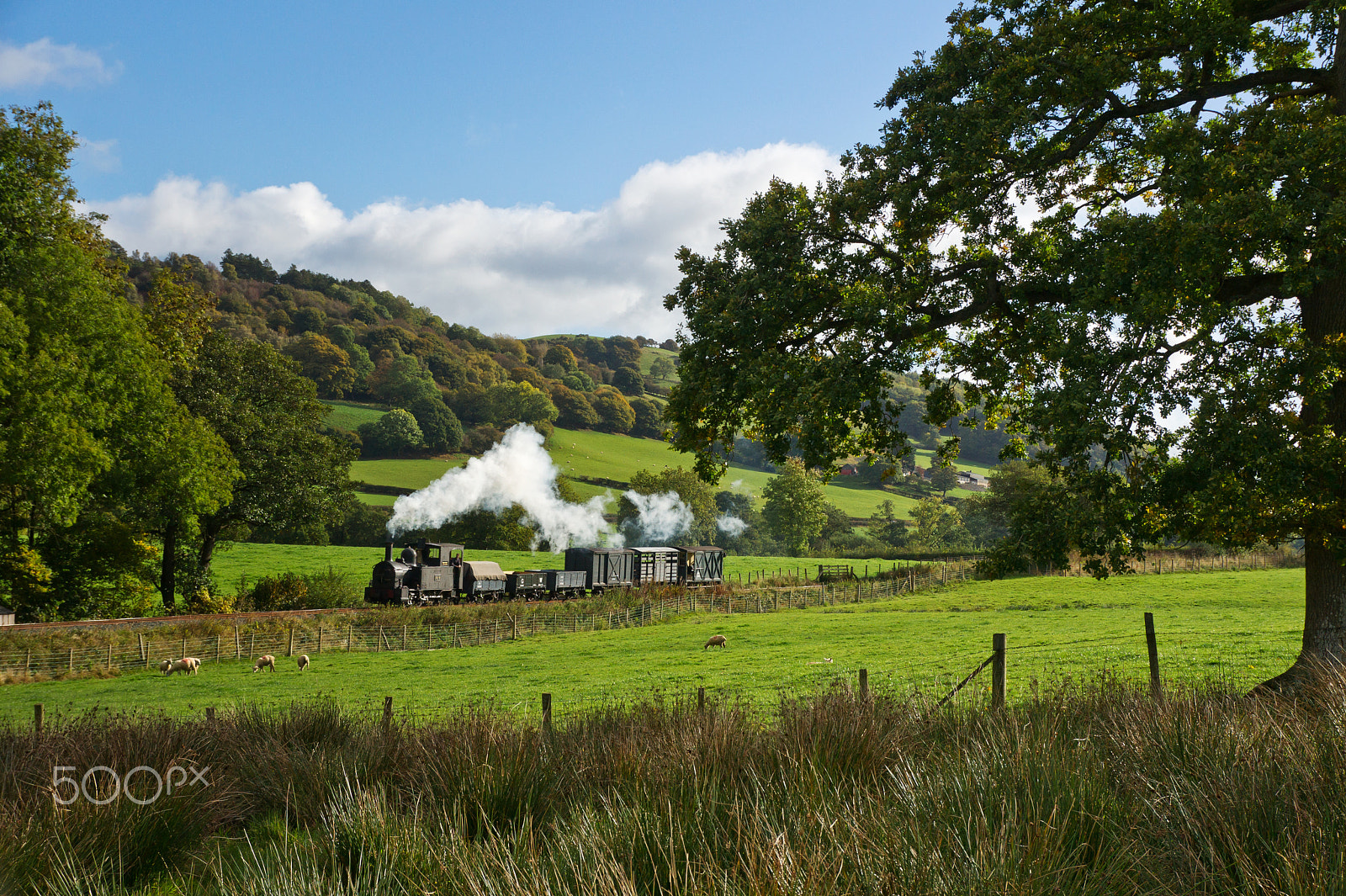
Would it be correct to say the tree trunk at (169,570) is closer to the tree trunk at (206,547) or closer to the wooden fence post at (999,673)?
the tree trunk at (206,547)

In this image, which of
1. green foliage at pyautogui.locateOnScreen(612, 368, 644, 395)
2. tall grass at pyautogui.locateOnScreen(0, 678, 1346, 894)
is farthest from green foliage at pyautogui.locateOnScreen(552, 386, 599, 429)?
tall grass at pyautogui.locateOnScreen(0, 678, 1346, 894)

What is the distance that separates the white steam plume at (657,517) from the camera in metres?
86.7

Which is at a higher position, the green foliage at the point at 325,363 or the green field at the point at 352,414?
the green foliage at the point at 325,363

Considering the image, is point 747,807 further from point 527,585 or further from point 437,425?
point 437,425

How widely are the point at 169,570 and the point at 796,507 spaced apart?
6315 cm

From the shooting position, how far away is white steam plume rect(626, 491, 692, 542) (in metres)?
86.7

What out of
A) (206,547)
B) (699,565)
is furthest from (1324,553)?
(699,565)

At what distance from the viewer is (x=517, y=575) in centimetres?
4134

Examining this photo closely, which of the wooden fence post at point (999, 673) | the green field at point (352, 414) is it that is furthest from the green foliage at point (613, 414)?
Result: the wooden fence post at point (999, 673)

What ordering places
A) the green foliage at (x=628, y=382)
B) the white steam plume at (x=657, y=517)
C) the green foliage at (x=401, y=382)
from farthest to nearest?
1. the green foliage at (x=628, y=382)
2. the green foliage at (x=401, y=382)
3. the white steam plume at (x=657, y=517)

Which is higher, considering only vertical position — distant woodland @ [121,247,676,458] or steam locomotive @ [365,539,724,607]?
distant woodland @ [121,247,676,458]

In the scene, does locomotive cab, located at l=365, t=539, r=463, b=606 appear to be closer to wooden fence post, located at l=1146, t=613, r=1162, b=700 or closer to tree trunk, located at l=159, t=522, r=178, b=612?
tree trunk, located at l=159, t=522, r=178, b=612

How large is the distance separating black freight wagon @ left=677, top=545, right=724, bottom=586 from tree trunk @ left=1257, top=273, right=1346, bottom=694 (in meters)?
40.5

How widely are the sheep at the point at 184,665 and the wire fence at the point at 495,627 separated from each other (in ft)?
4.28
